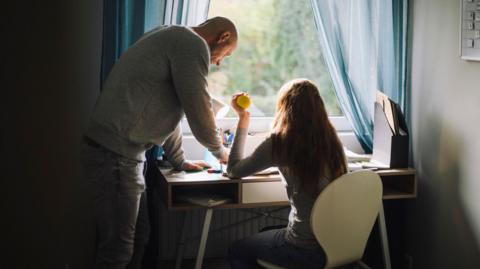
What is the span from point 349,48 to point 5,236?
1.81 meters

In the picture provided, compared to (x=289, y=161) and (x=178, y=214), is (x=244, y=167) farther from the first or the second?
(x=178, y=214)

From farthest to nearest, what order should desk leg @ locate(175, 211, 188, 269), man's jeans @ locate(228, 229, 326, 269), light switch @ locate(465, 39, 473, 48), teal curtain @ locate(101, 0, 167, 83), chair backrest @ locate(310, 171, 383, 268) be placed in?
desk leg @ locate(175, 211, 188, 269) < teal curtain @ locate(101, 0, 167, 83) < light switch @ locate(465, 39, 473, 48) < man's jeans @ locate(228, 229, 326, 269) < chair backrest @ locate(310, 171, 383, 268)

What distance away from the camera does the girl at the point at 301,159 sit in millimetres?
2291

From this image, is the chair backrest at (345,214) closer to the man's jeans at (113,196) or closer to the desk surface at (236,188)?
the desk surface at (236,188)

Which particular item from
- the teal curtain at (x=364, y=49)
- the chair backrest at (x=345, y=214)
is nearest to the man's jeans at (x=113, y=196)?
the chair backrest at (x=345, y=214)

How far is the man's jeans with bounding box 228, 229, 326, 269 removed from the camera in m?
2.31

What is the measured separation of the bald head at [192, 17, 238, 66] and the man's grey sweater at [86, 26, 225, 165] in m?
0.19

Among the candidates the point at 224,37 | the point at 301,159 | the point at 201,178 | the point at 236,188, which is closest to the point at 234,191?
the point at 236,188

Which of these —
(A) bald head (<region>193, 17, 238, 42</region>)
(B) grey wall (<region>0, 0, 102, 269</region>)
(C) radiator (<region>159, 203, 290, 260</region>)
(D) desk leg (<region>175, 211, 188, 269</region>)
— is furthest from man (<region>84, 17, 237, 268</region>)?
(C) radiator (<region>159, 203, 290, 260</region>)

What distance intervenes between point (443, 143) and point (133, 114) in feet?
4.69

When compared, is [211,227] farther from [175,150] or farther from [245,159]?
[245,159]

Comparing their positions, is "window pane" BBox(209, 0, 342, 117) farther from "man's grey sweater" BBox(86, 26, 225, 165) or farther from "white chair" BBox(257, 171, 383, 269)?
"white chair" BBox(257, 171, 383, 269)

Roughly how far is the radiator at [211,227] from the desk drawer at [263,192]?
415mm

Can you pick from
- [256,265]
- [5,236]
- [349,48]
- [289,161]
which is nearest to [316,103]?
[289,161]
